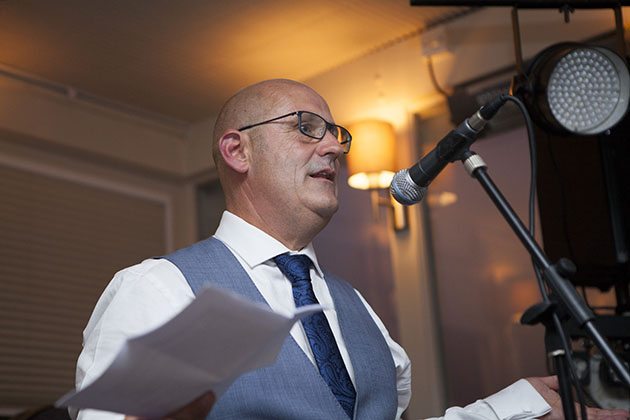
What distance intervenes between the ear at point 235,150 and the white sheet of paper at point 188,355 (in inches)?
36.6

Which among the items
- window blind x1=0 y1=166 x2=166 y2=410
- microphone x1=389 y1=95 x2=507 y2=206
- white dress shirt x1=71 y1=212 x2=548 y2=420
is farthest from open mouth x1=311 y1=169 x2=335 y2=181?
window blind x1=0 y1=166 x2=166 y2=410

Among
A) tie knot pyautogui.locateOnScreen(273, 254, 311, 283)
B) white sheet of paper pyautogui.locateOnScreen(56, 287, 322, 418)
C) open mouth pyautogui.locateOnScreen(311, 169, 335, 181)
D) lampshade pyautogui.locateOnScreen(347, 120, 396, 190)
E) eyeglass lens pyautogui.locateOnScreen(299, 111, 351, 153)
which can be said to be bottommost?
white sheet of paper pyautogui.locateOnScreen(56, 287, 322, 418)

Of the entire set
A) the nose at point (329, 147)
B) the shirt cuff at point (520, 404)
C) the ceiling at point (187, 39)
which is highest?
the ceiling at point (187, 39)

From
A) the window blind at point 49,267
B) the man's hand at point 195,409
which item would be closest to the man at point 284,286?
the man's hand at point 195,409

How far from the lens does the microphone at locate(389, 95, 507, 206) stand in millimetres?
1129

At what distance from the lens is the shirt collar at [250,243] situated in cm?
160

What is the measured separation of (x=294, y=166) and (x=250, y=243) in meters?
0.23

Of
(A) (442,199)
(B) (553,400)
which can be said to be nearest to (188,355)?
(B) (553,400)

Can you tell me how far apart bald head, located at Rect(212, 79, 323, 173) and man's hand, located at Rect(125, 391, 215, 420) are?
0.96 metres

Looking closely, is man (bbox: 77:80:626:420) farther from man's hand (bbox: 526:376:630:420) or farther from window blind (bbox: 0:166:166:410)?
window blind (bbox: 0:166:166:410)

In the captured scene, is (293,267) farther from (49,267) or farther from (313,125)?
(49,267)

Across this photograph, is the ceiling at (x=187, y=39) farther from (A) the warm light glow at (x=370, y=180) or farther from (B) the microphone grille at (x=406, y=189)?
(B) the microphone grille at (x=406, y=189)

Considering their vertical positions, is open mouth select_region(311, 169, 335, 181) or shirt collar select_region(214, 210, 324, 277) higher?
open mouth select_region(311, 169, 335, 181)

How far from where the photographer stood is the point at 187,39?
3.52 meters
